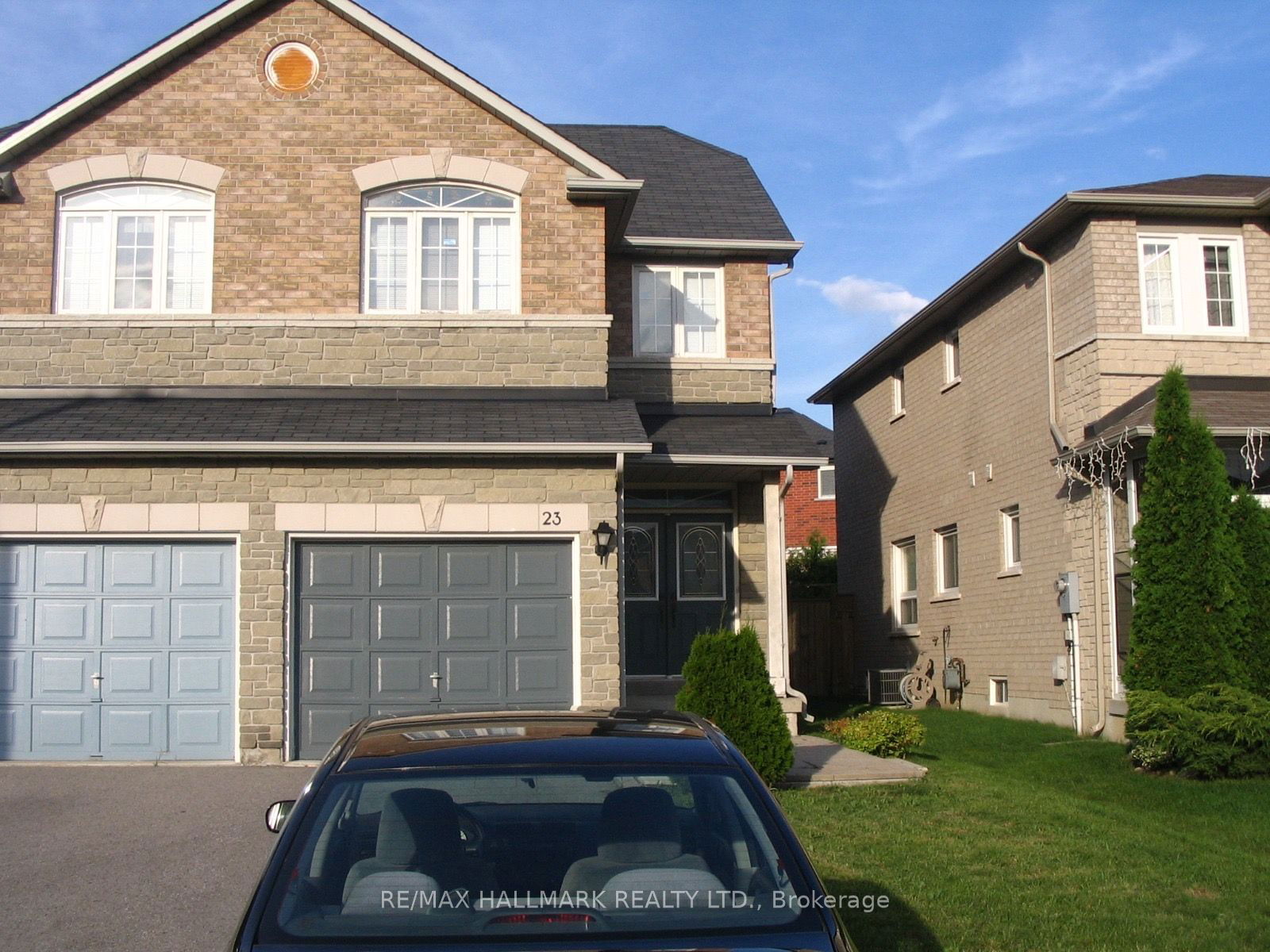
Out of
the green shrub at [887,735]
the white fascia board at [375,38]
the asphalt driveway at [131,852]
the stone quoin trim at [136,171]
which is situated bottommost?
the asphalt driveway at [131,852]

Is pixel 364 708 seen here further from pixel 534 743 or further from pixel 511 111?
pixel 534 743

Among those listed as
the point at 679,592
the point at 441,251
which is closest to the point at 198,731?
the point at 441,251

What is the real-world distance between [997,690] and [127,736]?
1132 centimetres

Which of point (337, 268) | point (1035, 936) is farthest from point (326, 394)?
point (1035, 936)

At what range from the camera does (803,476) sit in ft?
111

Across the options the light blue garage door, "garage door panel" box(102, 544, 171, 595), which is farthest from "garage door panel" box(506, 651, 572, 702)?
"garage door panel" box(102, 544, 171, 595)

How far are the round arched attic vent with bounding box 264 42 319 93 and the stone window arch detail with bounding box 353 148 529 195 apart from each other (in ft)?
3.98

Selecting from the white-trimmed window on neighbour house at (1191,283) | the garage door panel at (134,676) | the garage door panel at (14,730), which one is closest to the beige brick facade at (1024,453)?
the white-trimmed window on neighbour house at (1191,283)

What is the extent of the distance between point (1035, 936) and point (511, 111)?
35.2 ft

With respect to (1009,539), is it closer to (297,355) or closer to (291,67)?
(297,355)

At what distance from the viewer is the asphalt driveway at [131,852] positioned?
22.6ft

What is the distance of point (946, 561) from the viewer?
20.6m

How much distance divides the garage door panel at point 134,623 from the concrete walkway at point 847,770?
6345 millimetres

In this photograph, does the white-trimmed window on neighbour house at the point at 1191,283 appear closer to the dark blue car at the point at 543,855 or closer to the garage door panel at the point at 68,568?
the garage door panel at the point at 68,568
